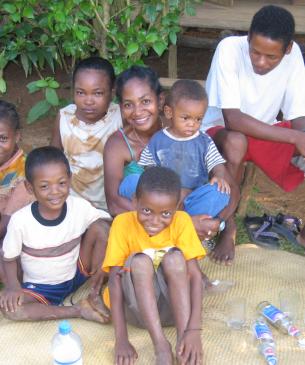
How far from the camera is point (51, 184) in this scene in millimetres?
3012

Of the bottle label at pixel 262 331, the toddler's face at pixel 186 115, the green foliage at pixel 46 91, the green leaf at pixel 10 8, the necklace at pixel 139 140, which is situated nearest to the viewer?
the bottle label at pixel 262 331

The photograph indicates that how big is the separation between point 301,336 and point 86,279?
1106 mm

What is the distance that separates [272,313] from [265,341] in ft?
0.71

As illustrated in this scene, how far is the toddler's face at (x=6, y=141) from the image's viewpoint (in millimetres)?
3375

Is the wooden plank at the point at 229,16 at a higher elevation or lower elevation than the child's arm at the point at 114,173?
higher

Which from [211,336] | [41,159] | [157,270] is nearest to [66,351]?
[157,270]

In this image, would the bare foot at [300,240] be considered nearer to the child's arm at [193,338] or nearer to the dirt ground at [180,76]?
the dirt ground at [180,76]

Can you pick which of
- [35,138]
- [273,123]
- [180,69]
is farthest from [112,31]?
[180,69]

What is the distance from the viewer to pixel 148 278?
8.90 ft

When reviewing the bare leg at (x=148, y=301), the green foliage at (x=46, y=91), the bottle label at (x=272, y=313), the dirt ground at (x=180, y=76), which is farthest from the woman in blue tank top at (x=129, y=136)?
the dirt ground at (x=180, y=76)

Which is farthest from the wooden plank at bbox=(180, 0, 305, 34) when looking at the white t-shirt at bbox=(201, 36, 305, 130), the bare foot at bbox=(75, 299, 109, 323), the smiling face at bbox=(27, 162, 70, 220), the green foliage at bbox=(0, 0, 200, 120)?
the bare foot at bbox=(75, 299, 109, 323)

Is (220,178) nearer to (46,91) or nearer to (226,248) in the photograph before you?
Result: (226,248)

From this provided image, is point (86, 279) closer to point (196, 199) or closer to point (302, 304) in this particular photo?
point (196, 199)

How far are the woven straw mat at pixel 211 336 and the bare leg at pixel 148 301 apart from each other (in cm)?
16
